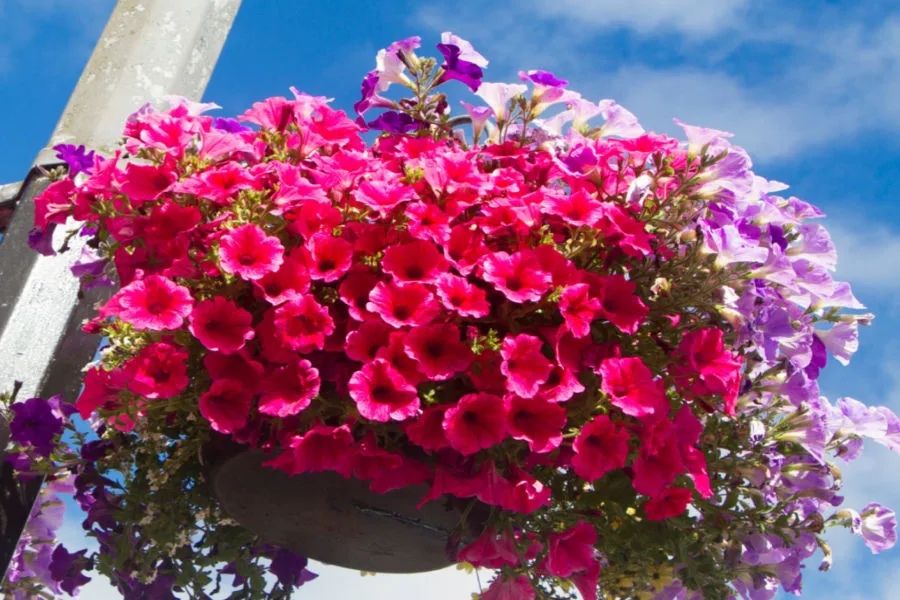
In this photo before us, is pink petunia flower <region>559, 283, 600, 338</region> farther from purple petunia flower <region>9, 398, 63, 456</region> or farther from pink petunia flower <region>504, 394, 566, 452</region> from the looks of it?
purple petunia flower <region>9, 398, 63, 456</region>

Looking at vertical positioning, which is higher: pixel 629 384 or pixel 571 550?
pixel 629 384

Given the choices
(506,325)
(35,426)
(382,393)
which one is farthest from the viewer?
(35,426)

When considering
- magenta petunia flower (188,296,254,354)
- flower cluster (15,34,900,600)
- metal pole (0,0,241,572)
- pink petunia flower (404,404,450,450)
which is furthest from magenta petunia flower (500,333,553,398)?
metal pole (0,0,241,572)

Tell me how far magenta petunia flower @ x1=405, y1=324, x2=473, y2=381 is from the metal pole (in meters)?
0.98

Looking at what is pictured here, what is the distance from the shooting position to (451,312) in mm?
1226

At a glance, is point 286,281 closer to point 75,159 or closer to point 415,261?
point 415,261

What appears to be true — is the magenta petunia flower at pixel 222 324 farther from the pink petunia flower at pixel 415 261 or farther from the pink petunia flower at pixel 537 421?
the pink petunia flower at pixel 537 421

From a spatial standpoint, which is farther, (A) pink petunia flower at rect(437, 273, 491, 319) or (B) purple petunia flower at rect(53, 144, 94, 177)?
(B) purple petunia flower at rect(53, 144, 94, 177)

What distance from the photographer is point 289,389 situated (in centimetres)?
123

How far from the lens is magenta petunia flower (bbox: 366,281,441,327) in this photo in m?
1.19

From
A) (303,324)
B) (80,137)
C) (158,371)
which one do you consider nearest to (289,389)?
(303,324)

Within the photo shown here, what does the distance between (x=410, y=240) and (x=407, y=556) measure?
1.80 feet

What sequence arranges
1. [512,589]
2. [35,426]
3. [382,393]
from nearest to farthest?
[382,393]
[512,589]
[35,426]

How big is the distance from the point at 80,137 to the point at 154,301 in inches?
38.6
